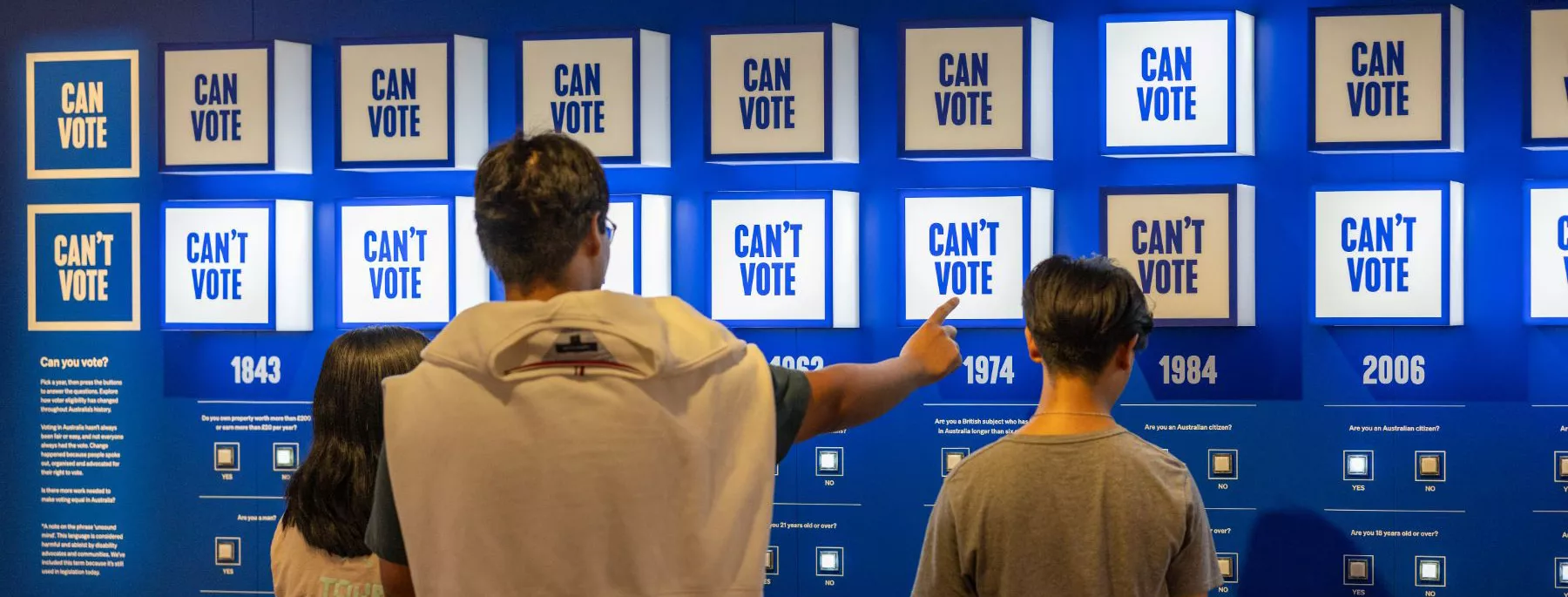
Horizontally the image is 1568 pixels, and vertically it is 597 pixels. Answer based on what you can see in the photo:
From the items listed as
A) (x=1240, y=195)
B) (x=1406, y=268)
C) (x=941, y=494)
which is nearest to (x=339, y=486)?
(x=941, y=494)

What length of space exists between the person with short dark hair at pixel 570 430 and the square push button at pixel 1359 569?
2.02 m

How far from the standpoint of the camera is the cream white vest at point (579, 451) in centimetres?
159

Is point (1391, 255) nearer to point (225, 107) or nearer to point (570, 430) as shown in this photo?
point (570, 430)

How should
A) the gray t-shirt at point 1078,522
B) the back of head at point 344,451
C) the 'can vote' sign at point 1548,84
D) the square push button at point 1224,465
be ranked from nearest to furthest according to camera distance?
the gray t-shirt at point 1078,522
the back of head at point 344,451
the 'can vote' sign at point 1548,84
the square push button at point 1224,465

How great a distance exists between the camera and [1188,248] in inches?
124

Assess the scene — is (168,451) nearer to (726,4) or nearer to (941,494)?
(726,4)

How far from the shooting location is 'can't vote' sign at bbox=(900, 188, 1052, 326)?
324cm

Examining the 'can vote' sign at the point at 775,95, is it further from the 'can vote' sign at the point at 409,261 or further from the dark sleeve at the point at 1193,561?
the dark sleeve at the point at 1193,561

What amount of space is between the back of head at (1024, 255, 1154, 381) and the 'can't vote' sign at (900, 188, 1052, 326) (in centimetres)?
127

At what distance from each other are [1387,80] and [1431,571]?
3.57ft

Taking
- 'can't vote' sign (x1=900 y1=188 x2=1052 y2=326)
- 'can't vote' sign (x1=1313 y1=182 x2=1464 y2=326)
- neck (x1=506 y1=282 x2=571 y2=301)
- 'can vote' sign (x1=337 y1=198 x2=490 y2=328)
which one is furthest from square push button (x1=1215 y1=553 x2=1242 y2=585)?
neck (x1=506 y1=282 x2=571 y2=301)

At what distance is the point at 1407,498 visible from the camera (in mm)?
3211

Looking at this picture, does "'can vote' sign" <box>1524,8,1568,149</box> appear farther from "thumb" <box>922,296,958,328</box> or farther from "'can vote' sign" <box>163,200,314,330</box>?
"'can vote' sign" <box>163,200,314,330</box>

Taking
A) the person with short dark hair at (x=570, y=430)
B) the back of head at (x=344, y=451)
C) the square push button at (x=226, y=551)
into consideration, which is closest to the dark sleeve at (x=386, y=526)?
the person with short dark hair at (x=570, y=430)
